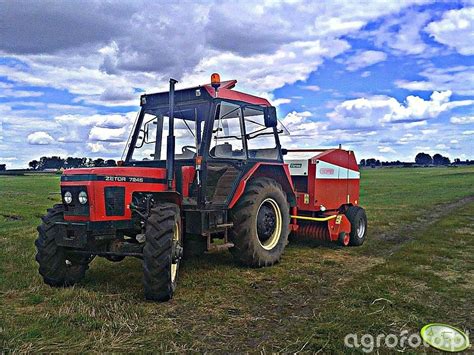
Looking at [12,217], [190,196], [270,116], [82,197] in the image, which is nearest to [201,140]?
[190,196]

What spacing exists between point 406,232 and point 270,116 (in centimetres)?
565

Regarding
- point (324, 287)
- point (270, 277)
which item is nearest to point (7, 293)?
point (270, 277)

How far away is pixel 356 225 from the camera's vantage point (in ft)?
32.1

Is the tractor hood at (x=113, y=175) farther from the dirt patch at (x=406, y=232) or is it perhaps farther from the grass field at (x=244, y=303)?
the dirt patch at (x=406, y=232)

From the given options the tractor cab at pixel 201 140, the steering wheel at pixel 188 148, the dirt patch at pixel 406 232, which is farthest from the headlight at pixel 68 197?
the dirt patch at pixel 406 232

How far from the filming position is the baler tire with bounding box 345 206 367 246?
9.73m

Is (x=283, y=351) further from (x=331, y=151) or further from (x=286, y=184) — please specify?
(x=331, y=151)

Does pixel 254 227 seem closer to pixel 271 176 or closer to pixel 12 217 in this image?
pixel 271 176

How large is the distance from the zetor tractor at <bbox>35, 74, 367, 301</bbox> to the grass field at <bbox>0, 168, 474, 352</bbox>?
0.45 metres

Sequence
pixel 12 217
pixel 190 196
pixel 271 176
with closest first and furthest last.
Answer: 1. pixel 190 196
2. pixel 271 176
3. pixel 12 217

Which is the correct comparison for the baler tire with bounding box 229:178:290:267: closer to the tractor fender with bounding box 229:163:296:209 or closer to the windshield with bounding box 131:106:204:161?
the tractor fender with bounding box 229:163:296:209

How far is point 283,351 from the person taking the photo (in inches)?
163

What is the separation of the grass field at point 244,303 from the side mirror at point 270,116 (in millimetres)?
2462

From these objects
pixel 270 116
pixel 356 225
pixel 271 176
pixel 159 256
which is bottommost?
pixel 356 225
